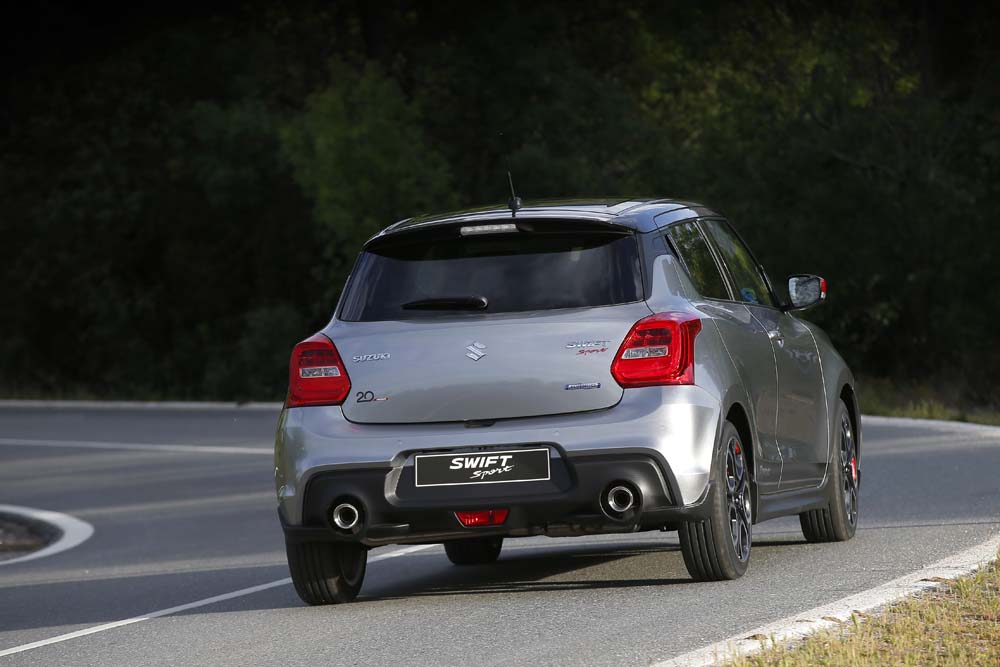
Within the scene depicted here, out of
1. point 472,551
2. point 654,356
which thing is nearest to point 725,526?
point 654,356

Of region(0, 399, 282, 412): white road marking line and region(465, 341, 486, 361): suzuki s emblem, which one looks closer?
region(465, 341, 486, 361): suzuki s emblem

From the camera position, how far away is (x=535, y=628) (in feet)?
25.9

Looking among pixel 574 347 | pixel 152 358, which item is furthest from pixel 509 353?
pixel 152 358

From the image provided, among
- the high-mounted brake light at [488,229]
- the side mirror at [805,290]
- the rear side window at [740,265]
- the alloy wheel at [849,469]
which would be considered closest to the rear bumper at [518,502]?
the high-mounted brake light at [488,229]

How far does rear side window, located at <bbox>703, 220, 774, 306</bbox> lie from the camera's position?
988cm

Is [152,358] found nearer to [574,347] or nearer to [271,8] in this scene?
[271,8]

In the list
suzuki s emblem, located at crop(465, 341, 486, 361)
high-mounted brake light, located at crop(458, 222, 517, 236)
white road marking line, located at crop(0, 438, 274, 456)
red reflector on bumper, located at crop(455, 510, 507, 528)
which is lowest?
white road marking line, located at crop(0, 438, 274, 456)

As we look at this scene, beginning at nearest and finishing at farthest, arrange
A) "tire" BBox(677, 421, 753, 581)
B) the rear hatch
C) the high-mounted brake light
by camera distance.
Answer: the rear hatch, "tire" BBox(677, 421, 753, 581), the high-mounted brake light

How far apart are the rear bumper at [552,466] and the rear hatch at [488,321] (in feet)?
0.31

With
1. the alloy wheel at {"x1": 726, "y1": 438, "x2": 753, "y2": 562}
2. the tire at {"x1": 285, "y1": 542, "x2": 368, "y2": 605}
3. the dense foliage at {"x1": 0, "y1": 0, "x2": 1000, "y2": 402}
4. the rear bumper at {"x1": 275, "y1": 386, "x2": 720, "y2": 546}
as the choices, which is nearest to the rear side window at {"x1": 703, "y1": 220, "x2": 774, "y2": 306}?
the alloy wheel at {"x1": 726, "y1": 438, "x2": 753, "y2": 562}

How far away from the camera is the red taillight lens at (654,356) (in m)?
8.29

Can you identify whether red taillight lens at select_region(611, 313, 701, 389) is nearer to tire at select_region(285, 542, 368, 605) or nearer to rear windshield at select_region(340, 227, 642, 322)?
rear windshield at select_region(340, 227, 642, 322)

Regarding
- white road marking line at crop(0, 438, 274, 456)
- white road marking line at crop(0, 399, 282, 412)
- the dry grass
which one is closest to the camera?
the dry grass

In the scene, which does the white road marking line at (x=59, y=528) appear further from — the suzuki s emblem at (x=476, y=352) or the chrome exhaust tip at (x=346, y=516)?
the suzuki s emblem at (x=476, y=352)
